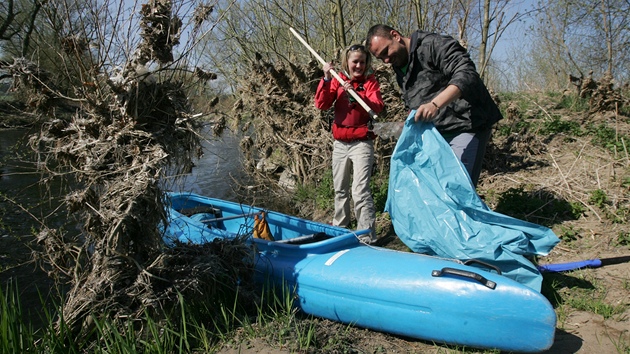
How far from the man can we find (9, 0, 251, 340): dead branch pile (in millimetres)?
1606

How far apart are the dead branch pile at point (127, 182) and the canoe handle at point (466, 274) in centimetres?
138

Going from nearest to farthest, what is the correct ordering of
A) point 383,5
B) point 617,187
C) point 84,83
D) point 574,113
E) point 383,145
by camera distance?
point 84,83
point 617,187
point 383,145
point 574,113
point 383,5

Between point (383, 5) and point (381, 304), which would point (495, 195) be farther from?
point (383, 5)

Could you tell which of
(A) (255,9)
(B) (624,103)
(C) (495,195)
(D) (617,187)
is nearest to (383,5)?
(A) (255,9)

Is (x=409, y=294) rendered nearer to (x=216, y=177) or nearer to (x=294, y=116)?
(x=294, y=116)

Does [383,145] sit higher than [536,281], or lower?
higher

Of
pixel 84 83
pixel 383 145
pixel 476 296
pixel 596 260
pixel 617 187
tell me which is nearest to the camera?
pixel 476 296

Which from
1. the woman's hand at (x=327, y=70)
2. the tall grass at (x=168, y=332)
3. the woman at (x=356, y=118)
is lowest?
the tall grass at (x=168, y=332)

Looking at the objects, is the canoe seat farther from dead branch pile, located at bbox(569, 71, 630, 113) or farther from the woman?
dead branch pile, located at bbox(569, 71, 630, 113)

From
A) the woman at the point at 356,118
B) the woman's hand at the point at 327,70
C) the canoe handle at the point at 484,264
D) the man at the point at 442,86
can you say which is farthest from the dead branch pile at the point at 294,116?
the canoe handle at the point at 484,264

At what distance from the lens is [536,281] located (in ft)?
9.95

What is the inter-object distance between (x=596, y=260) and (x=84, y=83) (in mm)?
3779

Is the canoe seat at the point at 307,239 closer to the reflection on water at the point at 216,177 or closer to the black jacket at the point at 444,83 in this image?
the black jacket at the point at 444,83

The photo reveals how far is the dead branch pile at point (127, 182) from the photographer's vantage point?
2789 mm
